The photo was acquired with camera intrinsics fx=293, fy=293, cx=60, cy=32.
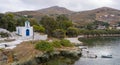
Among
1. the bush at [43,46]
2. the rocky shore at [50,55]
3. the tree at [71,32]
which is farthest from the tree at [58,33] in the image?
the bush at [43,46]

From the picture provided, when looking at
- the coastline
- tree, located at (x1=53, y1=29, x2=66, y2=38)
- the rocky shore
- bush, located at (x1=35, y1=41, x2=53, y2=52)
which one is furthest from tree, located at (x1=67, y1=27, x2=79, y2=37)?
bush, located at (x1=35, y1=41, x2=53, y2=52)

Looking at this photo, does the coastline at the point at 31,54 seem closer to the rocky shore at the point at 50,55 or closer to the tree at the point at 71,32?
the rocky shore at the point at 50,55

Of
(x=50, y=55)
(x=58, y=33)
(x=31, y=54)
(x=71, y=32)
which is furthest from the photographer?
(x=71, y=32)

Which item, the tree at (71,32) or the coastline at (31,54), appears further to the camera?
the tree at (71,32)

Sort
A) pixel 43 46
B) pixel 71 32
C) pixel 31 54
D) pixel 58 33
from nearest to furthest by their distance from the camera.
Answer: pixel 31 54 → pixel 43 46 → pixel 58 33 → pixel 71 32

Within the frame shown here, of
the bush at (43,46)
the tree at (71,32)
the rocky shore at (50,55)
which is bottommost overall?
the tree at (71,32)

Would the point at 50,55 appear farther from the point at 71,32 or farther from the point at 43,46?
the point at 71,32

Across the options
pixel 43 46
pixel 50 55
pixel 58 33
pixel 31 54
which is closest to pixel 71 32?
pixel 58 33

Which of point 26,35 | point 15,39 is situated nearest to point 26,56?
point 15,39

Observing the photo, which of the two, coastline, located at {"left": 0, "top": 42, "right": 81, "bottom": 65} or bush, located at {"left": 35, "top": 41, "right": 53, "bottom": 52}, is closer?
coastline, located at {"left": 0, "top": 42, "right": 81, "bottom": 65}

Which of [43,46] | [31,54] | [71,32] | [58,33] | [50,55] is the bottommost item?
[71,32]

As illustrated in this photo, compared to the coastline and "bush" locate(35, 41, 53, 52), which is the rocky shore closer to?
the coastline

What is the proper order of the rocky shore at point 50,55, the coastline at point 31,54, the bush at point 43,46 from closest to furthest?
the coastline at point 31,54 < the rocky shore at point 50,55 < the bush at point 43,46

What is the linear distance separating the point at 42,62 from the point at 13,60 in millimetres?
6832
